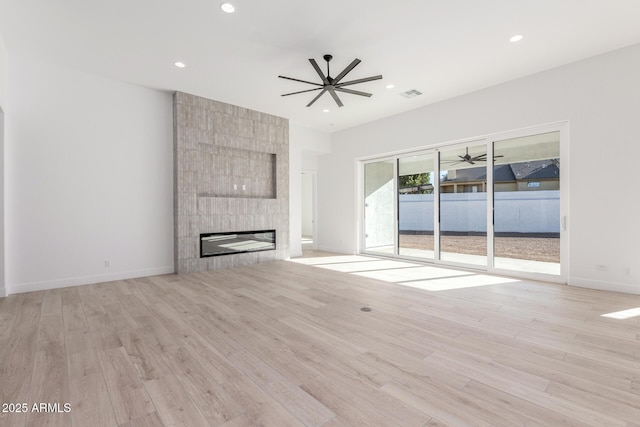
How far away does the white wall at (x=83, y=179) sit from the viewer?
422cm

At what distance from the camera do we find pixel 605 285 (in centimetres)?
416

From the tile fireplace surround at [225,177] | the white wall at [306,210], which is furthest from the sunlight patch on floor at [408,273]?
the white wall at [306,210]

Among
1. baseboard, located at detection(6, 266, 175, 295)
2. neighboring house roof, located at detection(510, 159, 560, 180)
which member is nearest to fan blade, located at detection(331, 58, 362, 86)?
neighboring house roof, located at detection(510, 159, 560, 180)

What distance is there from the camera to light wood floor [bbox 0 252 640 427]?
1.69 meters

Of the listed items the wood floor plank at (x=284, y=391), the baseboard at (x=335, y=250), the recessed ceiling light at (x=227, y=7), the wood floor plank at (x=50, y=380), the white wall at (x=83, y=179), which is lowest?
the wood floor plank at (x=284, y=391)

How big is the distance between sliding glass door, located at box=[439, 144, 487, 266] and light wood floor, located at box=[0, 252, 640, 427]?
1.76 m

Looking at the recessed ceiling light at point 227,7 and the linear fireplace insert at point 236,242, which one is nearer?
the recessed ceiling light at point 227,7

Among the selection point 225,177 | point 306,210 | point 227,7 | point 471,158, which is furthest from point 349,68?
point 306,210

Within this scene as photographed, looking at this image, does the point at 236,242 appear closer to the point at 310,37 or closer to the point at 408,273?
the point at 408,273

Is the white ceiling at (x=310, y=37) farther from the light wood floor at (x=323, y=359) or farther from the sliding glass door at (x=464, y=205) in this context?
the light wood floor at (x=323, y=359)

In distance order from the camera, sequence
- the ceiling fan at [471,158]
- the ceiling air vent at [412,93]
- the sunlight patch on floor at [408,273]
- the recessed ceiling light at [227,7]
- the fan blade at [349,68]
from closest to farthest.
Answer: the recessed ceiling light at [227,7] → the fan blade at [349,68] → the sunlight patch on floor at [408,273] → the ceiling air vent at [412,93] → the ceiling fan at [471,158]

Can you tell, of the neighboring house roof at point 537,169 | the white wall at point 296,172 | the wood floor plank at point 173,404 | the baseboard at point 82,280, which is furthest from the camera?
the white wall at point 296,172

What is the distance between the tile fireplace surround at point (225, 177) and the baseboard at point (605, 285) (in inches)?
214

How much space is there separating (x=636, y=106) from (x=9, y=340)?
25.2 feet
